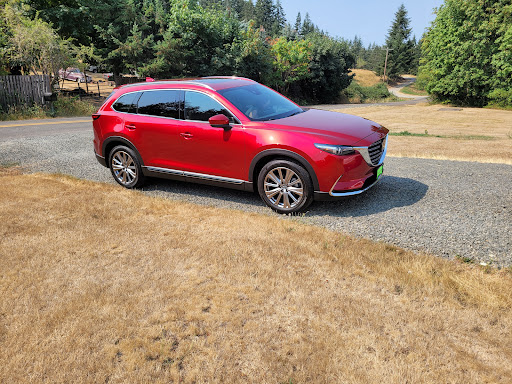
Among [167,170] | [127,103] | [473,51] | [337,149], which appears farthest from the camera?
[473,51]

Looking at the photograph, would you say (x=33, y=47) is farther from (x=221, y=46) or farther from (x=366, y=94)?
(x=366, y=94)

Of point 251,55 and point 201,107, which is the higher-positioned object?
point 251,55

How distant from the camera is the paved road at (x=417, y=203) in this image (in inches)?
178

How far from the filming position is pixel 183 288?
138 inches

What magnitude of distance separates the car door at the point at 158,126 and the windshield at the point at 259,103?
0.87m

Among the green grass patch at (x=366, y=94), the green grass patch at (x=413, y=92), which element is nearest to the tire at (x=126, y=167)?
the green grass patch at (x=366, y=94)

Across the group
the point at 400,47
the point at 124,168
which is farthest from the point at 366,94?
the point at 124,168

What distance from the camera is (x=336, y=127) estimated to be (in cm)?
536

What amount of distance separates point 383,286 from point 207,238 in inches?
80.8

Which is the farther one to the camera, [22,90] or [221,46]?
[221,46]

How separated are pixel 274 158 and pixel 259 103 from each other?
1.15 metres

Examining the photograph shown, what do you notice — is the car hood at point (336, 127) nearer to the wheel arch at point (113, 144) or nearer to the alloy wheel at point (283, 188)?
the alloy wheel at point (283, 188)

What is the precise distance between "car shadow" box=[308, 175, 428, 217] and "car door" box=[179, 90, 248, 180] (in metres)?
1.30

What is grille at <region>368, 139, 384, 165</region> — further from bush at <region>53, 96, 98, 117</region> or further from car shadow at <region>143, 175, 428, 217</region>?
bush at <region>53, 96, 98, 117</region>
